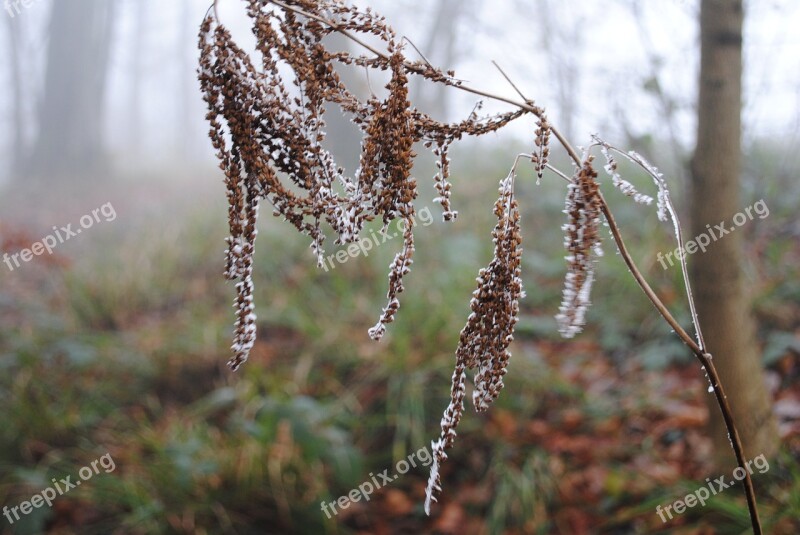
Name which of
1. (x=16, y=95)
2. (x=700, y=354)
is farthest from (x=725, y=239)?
(x=16, y=95)

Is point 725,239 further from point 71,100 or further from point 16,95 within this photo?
point 16,95

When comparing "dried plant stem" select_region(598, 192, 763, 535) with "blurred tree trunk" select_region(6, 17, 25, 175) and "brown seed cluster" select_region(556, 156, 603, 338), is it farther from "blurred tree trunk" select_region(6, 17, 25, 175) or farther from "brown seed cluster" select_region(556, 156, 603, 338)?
"blurred tree trunk" select_region(6, 17, 25, 175)

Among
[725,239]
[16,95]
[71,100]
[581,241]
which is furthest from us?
[16,95]

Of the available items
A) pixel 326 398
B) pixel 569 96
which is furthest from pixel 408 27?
pixel 326 398

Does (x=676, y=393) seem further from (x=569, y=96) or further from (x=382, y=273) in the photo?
(x=569, y=96)

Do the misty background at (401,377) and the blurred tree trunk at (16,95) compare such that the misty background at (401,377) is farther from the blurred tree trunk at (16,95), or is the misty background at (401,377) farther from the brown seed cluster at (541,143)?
the blurred tree trunk at (16,95)

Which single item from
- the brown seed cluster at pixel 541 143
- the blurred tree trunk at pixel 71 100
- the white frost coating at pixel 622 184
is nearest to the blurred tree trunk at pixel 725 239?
the white frost coating at pixel 622 184
